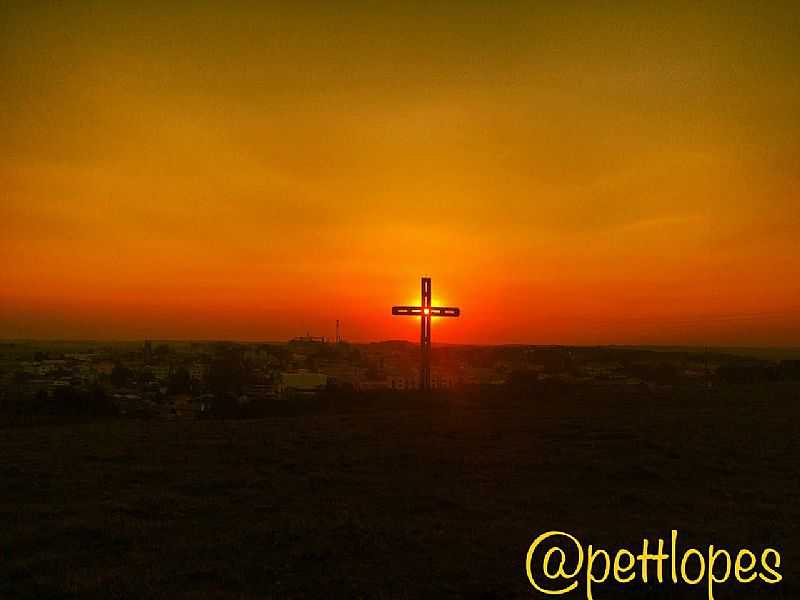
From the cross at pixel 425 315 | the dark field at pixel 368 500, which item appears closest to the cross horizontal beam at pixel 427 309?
the cross at pixel 425 315

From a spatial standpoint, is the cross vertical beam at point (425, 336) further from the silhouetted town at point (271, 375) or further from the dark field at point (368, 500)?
the dark field at point (368, 500)

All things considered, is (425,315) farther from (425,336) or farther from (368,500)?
(368,500)

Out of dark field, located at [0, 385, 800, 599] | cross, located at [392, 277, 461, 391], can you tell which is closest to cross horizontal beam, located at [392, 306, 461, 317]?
cross, located at [392, 277, 461, 391]

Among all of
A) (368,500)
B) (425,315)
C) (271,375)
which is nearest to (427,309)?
(425,315)

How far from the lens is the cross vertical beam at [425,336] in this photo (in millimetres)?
29062

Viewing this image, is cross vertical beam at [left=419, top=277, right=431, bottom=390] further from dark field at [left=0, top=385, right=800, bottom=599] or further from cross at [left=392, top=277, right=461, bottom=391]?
dark field at [left=0, top=385, right=800, bottom=599]

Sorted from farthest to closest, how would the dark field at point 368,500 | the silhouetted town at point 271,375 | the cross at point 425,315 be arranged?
the cross at point 425,315 < the silhouetted town at point 271,375 < the dark field at point 368,500

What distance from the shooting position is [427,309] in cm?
2939

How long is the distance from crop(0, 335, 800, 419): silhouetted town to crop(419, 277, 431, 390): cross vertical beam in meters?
0.61

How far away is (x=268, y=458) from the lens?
14.6m

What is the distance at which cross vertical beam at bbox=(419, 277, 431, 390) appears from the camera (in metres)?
29.1

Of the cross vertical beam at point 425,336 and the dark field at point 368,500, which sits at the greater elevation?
the cross vertical beam at point 425,336

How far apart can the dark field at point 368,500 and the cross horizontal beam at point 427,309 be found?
856 cm

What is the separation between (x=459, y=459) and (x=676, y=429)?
296 inches
